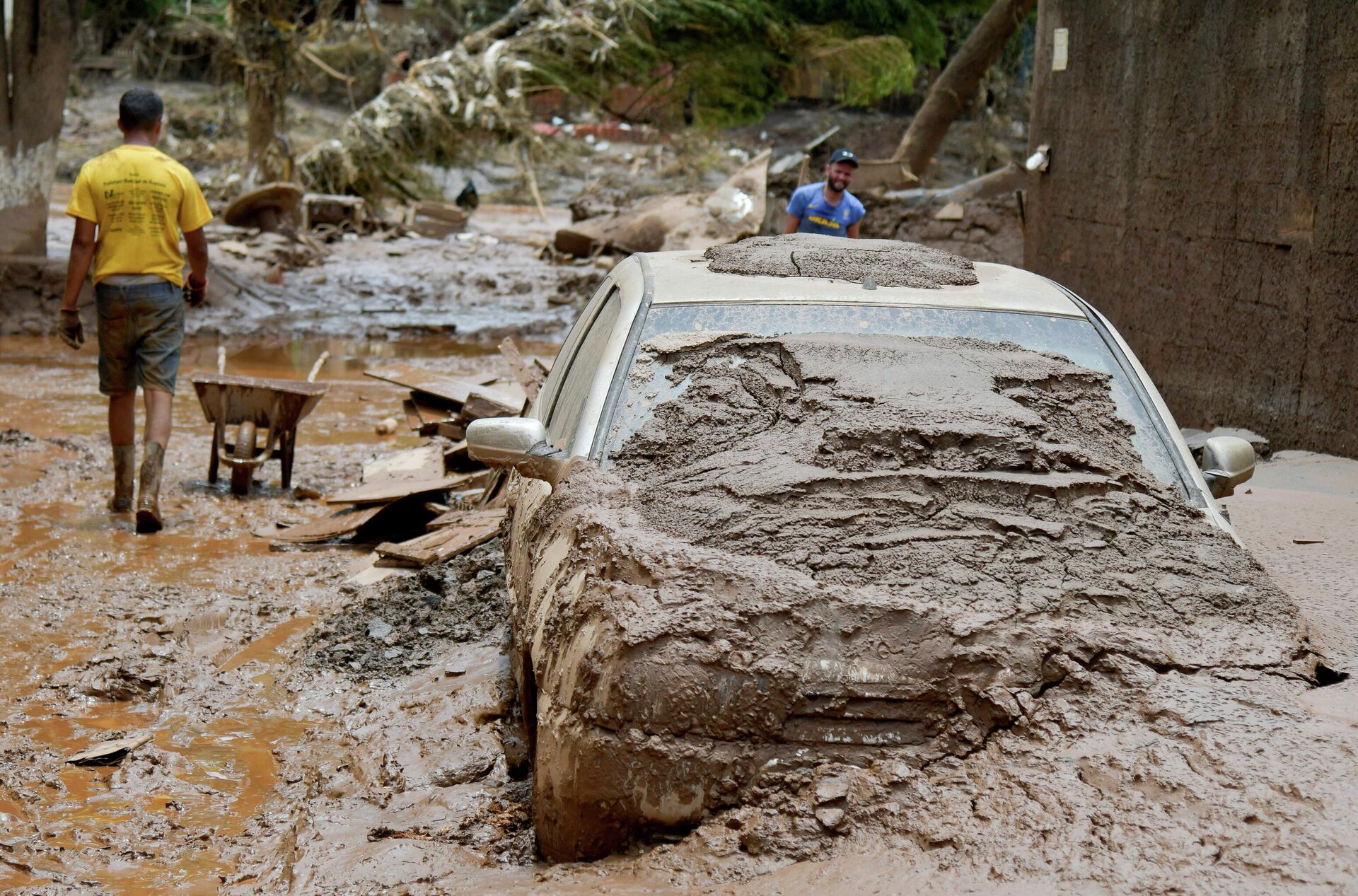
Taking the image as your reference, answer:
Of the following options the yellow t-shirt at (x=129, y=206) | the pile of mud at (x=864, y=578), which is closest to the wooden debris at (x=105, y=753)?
the pile of mud at (x=864, y=578)

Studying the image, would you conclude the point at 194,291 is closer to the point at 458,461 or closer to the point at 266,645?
the point at 458,461

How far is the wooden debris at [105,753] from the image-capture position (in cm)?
412

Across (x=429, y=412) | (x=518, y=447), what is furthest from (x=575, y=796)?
(x=429, y=412)

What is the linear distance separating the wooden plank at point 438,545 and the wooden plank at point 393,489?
1.93ft

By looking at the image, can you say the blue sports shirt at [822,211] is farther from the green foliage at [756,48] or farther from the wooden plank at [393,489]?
the green foliage at [756,48]

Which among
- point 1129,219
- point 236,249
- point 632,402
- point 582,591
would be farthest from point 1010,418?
point 236,249

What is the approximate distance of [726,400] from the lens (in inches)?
149

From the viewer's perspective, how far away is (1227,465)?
3.93m

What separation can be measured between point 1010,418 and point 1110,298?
5.50 meters

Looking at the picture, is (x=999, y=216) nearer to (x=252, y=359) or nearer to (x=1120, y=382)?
(x=252, y=359)

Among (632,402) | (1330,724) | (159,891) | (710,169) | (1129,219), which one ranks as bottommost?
(159,891)

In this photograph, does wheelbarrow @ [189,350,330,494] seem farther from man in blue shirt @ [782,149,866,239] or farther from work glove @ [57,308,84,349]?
man in blue shirt @ [782,149,866,239]

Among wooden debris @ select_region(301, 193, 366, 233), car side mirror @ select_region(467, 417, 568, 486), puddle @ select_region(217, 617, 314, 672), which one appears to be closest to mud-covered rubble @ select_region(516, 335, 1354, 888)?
car side mirror @ select_region(467, 417, 568, 486)

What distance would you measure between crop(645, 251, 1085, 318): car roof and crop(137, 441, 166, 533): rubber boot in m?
3.63
